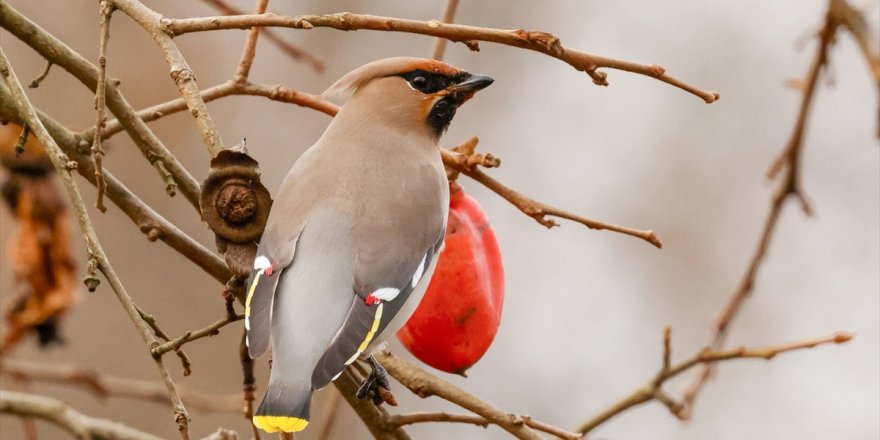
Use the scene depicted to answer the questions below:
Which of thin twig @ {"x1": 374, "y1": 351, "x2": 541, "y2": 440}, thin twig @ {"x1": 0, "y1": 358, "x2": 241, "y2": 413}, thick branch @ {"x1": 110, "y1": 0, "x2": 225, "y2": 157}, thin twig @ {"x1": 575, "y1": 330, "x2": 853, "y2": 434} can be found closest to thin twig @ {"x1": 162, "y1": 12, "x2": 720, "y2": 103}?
thick branch @ {"x1": 110, "y1": 0, "x2": 225, "y2": 157}

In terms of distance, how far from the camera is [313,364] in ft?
6.21

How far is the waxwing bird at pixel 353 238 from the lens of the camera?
1900 mm

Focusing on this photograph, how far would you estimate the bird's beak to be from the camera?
2.38 metres

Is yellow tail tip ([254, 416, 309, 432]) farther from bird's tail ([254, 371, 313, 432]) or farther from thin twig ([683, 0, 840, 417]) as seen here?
thin twig ([683, 0, 840, 417])

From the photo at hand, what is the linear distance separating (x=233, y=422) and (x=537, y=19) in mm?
3316

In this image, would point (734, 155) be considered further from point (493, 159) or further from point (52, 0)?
point (493, 159)

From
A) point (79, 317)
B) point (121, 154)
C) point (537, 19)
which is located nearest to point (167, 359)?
point (79, 317)

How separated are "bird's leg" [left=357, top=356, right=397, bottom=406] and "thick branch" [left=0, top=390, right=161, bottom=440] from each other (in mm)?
433

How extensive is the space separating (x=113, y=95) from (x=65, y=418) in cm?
61

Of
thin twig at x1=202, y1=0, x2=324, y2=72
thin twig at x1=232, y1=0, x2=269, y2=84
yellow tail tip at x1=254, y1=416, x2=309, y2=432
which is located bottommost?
yellow tail tip at x1=254, y1=416, x2=309, y2=432

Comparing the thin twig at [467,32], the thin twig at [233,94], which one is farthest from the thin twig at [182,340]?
the thin twig at [233,94]

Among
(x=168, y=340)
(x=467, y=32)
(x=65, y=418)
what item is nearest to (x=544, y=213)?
(x=467, y=32)

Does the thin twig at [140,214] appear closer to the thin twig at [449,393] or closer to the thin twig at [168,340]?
the thin twig at [168,340]

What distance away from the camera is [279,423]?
175cm
